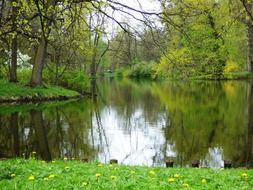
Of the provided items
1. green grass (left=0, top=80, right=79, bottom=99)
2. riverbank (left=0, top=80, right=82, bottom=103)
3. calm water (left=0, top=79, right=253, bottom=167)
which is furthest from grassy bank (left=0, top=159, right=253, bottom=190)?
green grass (left=0, top=80, right=79, bottom=99)

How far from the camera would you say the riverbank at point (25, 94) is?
25736mm

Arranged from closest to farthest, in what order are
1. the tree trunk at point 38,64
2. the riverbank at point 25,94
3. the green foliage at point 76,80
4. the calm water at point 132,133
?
the calm water at point 132,133, the riverbank at point 25,94, the tree trunk at point 38,64, the green foliage at point 76,80

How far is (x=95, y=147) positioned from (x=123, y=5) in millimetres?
6704

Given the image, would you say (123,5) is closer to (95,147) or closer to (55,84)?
(95,147)

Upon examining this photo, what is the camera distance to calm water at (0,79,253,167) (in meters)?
12.6

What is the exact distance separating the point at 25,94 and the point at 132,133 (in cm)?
1265

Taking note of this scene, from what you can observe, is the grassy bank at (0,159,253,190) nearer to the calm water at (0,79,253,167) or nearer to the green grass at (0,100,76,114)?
the calm water at (0,79,253,167)

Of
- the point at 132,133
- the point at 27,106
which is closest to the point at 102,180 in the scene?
the point at 132,133

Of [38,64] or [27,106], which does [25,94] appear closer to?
[38,64]

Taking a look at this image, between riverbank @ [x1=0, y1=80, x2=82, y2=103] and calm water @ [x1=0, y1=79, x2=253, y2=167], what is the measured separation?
246 centimetres

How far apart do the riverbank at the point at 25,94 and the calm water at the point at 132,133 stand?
2462mm

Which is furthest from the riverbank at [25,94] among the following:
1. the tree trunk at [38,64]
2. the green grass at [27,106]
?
the green grass at [27,106]

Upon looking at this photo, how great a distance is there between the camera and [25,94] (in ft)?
87.0

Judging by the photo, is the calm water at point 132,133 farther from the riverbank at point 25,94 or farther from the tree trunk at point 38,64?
the tree trunk at point 38,64
